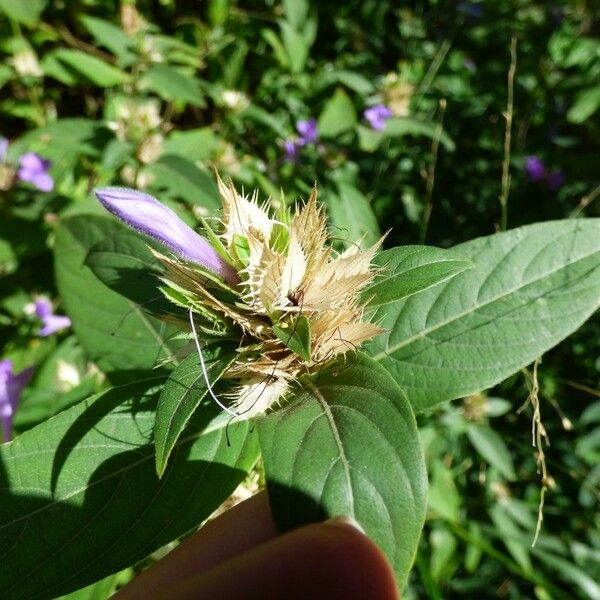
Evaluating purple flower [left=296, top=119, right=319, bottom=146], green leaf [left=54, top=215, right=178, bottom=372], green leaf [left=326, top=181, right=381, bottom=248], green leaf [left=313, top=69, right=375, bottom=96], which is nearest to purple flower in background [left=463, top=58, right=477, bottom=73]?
green leaf [left=313, top=69, right=375, bottom=96]

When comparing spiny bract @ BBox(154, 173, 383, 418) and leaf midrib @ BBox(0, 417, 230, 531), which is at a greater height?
spiny bract @ BBox(154, 173, 383, 418)

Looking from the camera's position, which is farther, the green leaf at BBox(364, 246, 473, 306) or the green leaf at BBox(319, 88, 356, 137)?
the green leaf at BBox(319, 88, 356, 137)

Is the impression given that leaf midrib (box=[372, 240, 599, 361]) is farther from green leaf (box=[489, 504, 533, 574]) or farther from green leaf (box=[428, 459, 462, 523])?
green leaf (box=[489, 504, 533, 574])

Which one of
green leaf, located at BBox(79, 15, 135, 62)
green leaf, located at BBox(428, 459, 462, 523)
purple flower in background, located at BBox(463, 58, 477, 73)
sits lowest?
green leaf, located at BBox(428, 459, 462, 523)

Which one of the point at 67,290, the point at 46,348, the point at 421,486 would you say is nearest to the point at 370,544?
the point at 421,486

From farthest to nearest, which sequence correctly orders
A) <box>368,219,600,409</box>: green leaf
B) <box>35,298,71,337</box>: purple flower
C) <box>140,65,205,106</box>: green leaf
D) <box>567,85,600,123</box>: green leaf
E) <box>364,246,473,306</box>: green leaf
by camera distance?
<box>567,85,600,123</box>: green leaf, <box>140,65,205,106</box>: green leaf, <box>35,298,71,337</box>: purple flower, <box>368,219,600,409</box>: green leaf, <box>364,246,473,306</box>: green leaf

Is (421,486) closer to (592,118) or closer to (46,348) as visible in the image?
(46,348)

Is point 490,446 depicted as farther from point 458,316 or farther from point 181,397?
point 181,397
